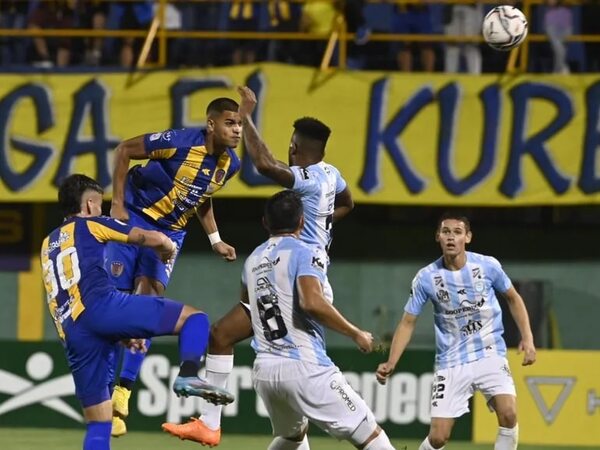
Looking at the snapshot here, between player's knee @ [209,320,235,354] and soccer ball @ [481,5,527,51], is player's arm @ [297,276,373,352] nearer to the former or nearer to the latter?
player's knee @ [209,320,235,354]

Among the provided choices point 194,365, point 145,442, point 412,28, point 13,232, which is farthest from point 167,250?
point 13,232

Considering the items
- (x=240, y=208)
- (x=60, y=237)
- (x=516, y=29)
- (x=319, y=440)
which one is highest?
(x=516, y=29)

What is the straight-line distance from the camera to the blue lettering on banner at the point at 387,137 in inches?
651

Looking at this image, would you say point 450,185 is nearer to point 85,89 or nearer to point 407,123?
point 407,123

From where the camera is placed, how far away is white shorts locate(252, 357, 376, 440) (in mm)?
9008

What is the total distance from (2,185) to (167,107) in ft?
6.74

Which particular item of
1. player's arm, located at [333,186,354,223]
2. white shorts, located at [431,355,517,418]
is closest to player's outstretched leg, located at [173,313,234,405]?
player's arm, located at [333,186,354,223]

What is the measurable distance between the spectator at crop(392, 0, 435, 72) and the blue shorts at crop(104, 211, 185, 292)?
6.46 metres

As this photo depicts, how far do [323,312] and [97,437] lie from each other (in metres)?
1.74

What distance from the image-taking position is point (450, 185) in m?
16.6

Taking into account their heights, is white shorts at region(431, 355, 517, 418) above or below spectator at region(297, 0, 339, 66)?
below

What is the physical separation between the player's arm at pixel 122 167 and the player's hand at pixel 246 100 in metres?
1.08

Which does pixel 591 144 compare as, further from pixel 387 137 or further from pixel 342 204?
pixel 342 204

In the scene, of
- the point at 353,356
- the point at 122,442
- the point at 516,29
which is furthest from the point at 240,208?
the point at 516,29
